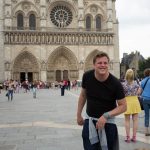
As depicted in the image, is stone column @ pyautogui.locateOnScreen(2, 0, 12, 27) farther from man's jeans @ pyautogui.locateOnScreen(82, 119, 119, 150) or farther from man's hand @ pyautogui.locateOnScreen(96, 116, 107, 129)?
man's hand @ pyautogui.locateOnScreen(96, 116, 107, 129)

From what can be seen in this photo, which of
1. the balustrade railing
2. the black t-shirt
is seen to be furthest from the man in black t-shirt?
the balustrade railing

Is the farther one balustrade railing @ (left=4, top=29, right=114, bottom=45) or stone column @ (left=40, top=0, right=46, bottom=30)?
stone column @ (left=40, top=0, right=46, bottom=30)

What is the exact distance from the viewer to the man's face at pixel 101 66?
5.29 m

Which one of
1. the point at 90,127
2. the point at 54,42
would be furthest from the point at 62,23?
the point at 90,127

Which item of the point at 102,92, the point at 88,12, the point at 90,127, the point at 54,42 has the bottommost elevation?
the point at 90,127

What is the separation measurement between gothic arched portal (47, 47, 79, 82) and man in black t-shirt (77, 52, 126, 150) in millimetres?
49755

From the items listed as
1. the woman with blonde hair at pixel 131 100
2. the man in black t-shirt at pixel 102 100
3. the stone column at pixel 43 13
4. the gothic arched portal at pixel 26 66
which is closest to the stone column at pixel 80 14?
the stone column at pixel 43 13

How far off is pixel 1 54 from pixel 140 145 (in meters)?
46.4

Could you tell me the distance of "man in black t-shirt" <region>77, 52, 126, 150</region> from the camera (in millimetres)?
5312

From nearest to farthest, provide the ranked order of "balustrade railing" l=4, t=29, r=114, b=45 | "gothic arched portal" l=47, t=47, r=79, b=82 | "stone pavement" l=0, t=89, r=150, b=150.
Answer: "stone pavement" l=0, t=89, r=150, b=150, "balustrade railing" l=4, t=29, r=114, b=45, "gothic arched portal" l=47, t=47, r=79, b=82

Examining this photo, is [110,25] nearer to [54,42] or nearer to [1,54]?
[54,42]

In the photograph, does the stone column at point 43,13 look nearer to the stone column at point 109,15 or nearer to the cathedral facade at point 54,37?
the cathedral facade at point 54,37

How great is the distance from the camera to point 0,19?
177 feet

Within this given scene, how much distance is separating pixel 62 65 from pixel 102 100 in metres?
51.5
